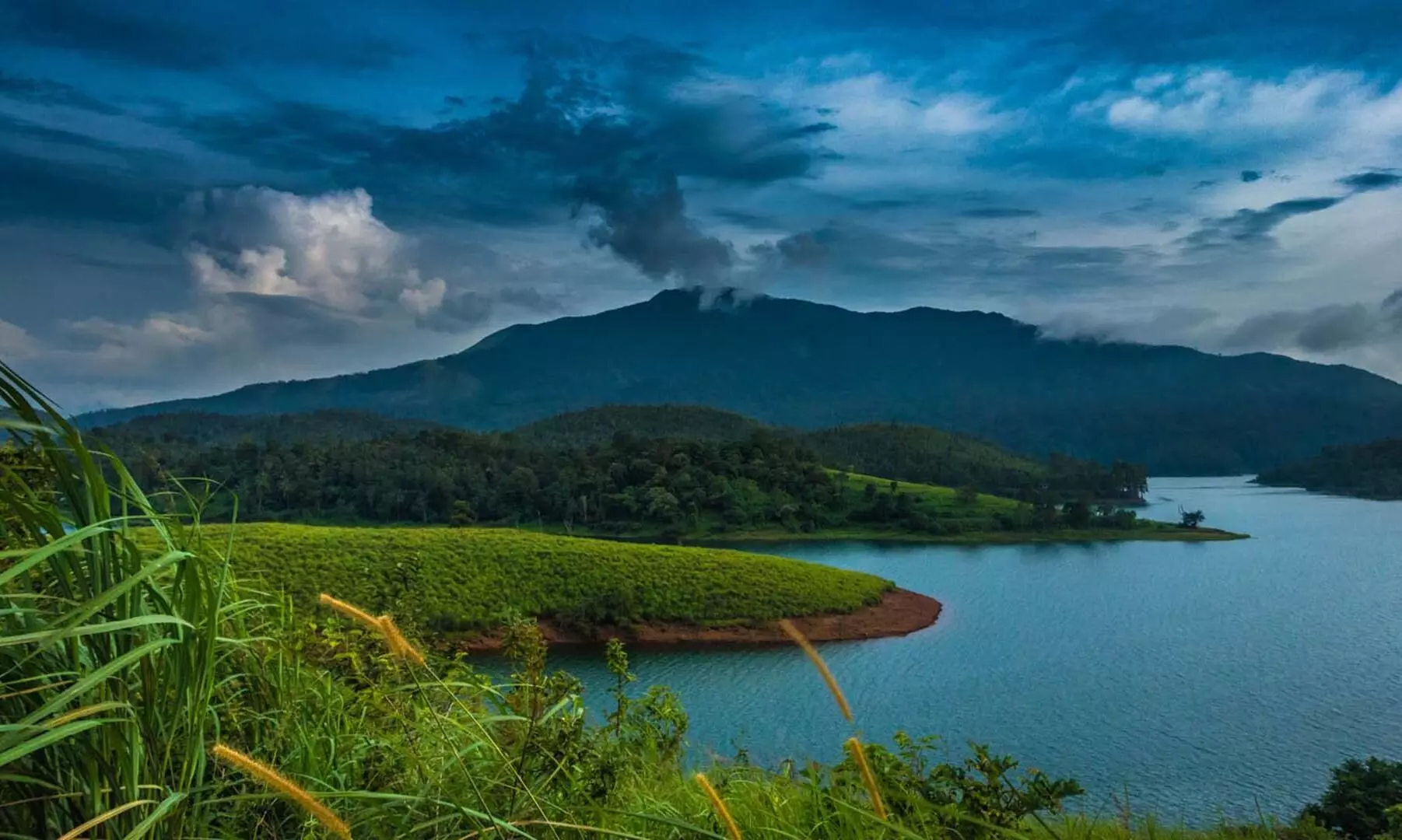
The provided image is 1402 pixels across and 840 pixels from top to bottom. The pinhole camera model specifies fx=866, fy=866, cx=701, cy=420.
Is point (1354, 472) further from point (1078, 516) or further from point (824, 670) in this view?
point (824, 670)

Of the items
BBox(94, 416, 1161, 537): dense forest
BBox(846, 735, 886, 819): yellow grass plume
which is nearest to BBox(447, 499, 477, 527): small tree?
BBox(94, 416, 1161, 537): dense forest

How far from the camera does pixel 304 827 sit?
1.80 m

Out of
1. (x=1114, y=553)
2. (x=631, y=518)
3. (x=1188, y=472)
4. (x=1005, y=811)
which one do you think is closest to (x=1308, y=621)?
(x=1114, y=553)

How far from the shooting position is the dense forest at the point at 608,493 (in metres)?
63.6

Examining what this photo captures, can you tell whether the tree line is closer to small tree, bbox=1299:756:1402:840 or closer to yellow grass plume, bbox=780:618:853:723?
small tree, bbox=1299:756:1402:840

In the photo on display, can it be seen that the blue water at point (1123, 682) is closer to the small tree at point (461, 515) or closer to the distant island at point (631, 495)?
the distant island at point (631, 495)

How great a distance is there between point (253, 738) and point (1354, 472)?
13952 centimetres

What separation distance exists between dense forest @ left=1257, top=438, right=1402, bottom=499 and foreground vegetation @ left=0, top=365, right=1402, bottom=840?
12406 cm

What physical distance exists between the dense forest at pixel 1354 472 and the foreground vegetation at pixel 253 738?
124057 mm

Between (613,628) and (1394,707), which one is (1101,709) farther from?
(613,628)

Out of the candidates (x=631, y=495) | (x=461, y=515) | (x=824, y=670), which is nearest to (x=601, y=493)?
(x=631, y=495)

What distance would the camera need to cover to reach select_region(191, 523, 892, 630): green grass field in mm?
27297

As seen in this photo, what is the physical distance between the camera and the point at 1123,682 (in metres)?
22.5

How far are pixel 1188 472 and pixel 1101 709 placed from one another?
176255mm
